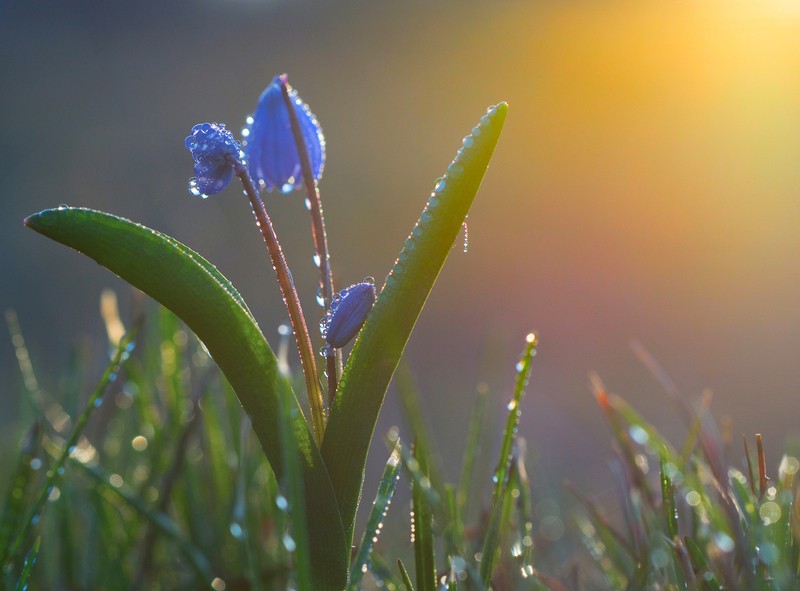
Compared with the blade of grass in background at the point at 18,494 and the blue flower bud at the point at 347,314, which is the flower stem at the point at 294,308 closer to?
the blue flower bud at the point at 347,314

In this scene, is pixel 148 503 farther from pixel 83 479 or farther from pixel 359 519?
pixel 359 519

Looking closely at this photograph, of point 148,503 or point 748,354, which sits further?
point 748,354

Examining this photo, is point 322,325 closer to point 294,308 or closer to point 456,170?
point 294,308

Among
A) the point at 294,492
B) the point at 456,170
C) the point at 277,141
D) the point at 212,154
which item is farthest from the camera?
the point at 277,141

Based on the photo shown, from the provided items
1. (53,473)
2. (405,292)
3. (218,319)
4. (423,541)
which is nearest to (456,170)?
(405,292)

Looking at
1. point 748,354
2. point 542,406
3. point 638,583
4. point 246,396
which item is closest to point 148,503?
point 246,396

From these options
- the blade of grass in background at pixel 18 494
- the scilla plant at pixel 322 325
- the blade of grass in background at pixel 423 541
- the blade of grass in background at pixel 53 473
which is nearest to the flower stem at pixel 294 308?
the scilla plant at pixel 322 325
